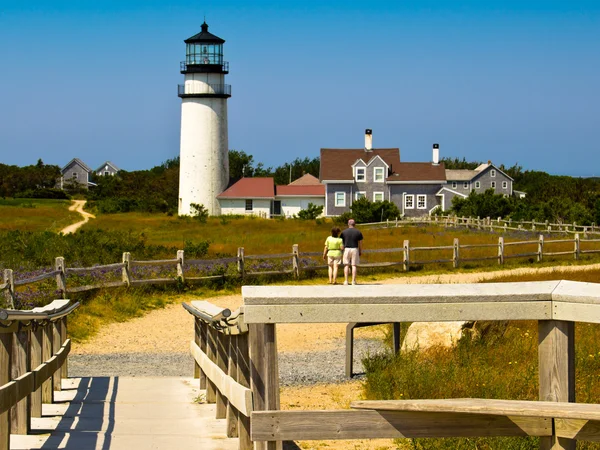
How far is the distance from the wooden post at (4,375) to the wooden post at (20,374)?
117 centimetres

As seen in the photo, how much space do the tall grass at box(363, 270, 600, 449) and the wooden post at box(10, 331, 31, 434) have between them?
9.37 feet

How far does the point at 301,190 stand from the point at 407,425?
65292 millimetres

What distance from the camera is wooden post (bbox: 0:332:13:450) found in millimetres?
5527

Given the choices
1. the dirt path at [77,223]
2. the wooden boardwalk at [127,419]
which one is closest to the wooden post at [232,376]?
the wooden boardwalk at [127,419]

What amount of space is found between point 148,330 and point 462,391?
10375mm

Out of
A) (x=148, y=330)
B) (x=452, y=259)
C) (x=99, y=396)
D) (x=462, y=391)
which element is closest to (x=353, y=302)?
(x=462, y=391)

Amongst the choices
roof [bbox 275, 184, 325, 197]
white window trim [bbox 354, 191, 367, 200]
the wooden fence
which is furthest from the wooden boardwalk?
white window trim [bbox 354, 191, 367, 200]

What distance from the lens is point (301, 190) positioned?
2736 inches

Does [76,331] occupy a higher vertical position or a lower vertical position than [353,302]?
lower

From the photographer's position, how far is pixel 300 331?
648 inches

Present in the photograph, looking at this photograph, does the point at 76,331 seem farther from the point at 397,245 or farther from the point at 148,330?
the point at 397,245

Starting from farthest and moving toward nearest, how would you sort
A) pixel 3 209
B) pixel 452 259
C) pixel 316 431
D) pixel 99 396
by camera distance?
pixel 3 209, pixel 452 259, pixel 99 396, pixel 316 431

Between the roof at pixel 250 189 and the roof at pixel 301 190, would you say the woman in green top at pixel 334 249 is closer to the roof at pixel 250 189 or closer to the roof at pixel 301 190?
the roof at pixel 250 189

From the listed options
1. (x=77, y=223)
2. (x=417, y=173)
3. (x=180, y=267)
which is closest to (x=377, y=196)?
(x=417, y=173)
